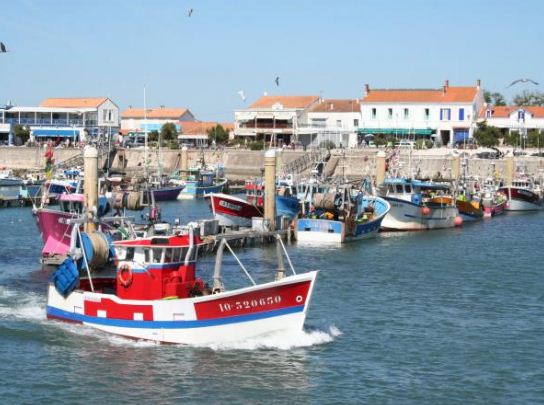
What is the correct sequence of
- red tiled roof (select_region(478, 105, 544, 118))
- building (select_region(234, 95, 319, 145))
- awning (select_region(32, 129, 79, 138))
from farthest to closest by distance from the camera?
awning (select_region(32, 129, 79, 138))
building (select_region(234, 95, 319, 145))
red tiled roof (select_region(478, 105, 544, 118))

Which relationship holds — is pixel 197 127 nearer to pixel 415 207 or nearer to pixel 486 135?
pixel 486 135

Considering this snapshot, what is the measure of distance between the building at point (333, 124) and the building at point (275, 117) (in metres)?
0.92

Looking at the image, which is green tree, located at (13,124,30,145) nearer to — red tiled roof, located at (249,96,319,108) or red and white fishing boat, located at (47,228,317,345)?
red tiled roof, located at (249,96,319,108)

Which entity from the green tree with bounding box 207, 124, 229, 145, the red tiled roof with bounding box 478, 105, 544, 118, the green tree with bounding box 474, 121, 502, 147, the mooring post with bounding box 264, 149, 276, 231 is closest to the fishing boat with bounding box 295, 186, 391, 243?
the mooring post with bounding box 264, 149, 276, 231

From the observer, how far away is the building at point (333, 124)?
315 ft

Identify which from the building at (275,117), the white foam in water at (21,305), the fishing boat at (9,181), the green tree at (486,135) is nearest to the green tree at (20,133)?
the building at (275,117)

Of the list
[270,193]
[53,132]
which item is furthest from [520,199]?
[53,132]

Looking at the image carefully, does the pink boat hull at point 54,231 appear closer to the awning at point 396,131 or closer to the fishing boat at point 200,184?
the fishing boat at point 200,184

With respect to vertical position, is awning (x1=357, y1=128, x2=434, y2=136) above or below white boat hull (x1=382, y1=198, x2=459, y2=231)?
above

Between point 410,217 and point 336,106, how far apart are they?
49596 millimetres

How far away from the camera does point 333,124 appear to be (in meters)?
99.4

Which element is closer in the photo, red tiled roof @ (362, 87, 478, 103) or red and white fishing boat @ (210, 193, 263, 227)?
red and white fishing boat @ (210, 193, 263, 227)

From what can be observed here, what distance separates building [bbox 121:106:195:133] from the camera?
11788cm

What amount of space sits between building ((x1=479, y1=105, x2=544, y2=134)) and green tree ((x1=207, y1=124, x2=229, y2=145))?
27242 millimetres
